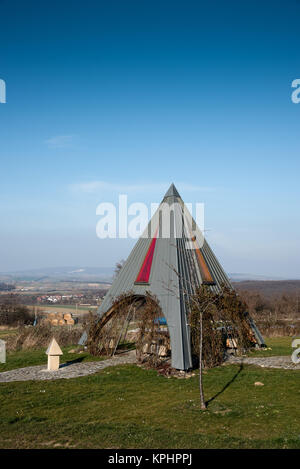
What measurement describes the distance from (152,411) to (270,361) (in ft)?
21.0

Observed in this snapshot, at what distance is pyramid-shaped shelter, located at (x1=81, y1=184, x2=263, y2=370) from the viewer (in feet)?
38.9

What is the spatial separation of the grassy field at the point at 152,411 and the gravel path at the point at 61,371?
2.25 feet

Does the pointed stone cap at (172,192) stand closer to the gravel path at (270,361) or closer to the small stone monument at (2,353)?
the gravel path at (270,361)

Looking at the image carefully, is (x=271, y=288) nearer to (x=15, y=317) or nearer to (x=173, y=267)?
(x=15, y=317)

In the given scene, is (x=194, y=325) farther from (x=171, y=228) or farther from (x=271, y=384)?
(x=171, y=228)

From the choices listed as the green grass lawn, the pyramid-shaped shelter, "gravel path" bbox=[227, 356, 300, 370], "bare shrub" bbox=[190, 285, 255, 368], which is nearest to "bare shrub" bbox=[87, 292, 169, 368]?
the pyramid-shaped shelter

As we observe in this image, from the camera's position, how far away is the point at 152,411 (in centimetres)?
796

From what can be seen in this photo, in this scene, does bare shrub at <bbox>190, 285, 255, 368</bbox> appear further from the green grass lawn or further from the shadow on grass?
the green grass lawn

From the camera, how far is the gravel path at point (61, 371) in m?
11.4

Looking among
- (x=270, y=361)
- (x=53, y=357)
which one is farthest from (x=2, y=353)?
(x=270, y=361)

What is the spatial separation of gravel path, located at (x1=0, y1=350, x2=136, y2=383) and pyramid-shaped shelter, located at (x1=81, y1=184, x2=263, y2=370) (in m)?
2.03

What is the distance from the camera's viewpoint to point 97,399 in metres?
9.06

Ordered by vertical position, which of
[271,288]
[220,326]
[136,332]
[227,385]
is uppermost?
[220,326]
